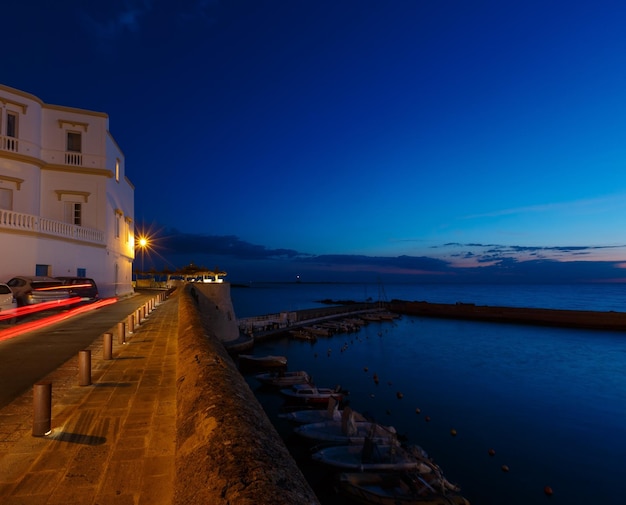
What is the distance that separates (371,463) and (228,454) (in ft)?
45.9

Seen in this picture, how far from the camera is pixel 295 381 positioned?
2670cm

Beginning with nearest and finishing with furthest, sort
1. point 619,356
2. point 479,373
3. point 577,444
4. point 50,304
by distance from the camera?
point 50,304
point 577,444
point 479,373
point 619,356

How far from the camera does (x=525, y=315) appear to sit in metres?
63.4

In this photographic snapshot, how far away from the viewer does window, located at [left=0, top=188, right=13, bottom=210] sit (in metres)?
21.0

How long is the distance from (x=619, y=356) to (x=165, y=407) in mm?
51525

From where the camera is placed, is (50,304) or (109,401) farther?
(50,304)

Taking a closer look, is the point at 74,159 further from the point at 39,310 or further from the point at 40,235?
the point at 39,310

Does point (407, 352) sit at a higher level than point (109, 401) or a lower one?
lower

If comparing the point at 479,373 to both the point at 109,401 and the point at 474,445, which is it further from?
the point at 109,401

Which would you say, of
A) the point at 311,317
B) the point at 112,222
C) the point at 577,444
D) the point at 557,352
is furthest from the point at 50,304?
the point at 557,352

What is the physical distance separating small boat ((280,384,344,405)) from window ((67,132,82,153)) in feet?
69.0

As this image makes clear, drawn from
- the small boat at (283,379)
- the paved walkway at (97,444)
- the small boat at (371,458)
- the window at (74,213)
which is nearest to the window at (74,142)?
the window at (74,213)

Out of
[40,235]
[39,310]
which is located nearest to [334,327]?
[40,235]

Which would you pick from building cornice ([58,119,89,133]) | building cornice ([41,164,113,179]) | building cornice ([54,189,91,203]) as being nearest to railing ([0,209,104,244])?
building cornice ([54,189,91,203])
